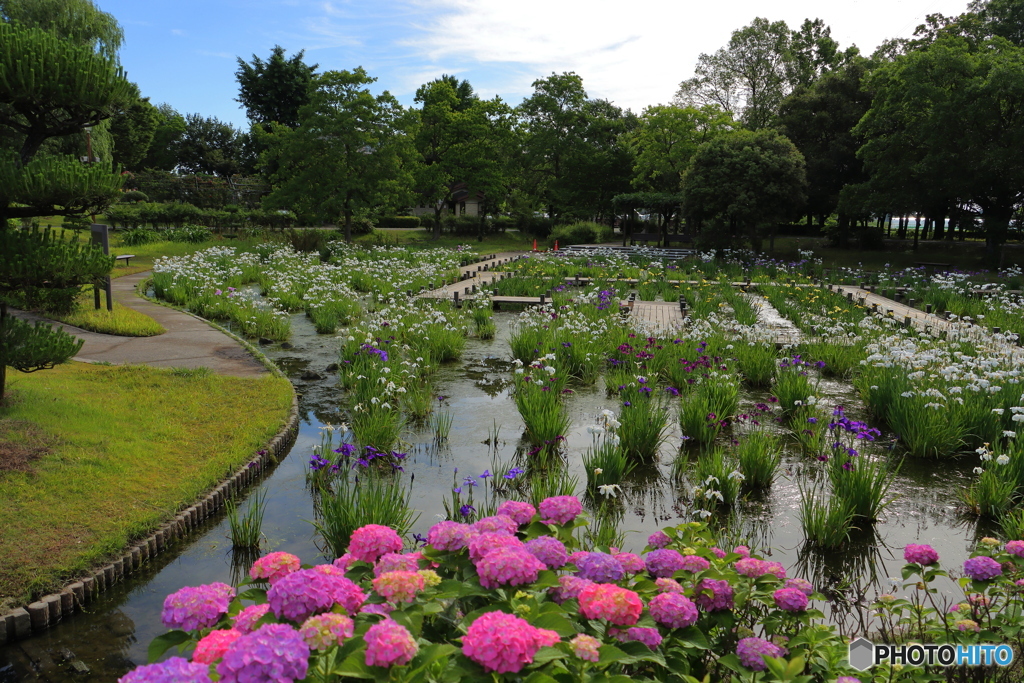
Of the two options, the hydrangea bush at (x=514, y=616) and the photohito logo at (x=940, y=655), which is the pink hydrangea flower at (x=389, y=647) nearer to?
the hydrangea bush at (x=514, y=616)

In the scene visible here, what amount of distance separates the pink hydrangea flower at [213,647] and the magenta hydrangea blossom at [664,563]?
5.31 ft

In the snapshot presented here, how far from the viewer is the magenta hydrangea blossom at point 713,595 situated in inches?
105

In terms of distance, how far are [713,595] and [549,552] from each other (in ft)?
2.29

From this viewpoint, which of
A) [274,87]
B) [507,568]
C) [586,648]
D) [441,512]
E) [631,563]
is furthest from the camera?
[274,87]

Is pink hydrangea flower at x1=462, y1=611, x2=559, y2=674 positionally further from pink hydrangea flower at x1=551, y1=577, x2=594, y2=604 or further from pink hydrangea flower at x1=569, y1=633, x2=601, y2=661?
pink hydrangea flower at x1=551, y1=577, x2=594, y2=604

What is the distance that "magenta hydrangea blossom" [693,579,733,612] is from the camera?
105 inches

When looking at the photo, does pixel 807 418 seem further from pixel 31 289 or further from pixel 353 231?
pixel 353 231

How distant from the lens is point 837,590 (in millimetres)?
4410

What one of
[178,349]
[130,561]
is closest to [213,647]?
[130,561]

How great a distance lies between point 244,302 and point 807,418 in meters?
11.5

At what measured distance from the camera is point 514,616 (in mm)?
2146

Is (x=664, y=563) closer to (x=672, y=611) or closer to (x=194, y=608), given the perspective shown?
(x=672, y=611)

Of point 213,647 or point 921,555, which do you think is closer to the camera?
point 213,647

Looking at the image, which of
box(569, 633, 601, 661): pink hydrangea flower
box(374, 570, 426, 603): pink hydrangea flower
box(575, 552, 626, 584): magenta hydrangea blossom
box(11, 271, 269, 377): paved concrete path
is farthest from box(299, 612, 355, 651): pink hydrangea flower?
box(11, 271, 269, 377): paved concrete path
